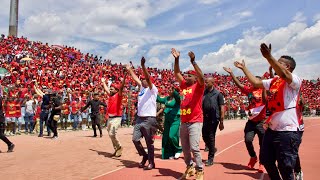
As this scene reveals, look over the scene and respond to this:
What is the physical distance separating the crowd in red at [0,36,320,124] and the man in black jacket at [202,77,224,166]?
994 cm

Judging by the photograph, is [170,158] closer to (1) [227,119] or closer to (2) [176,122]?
(2) [176,122]

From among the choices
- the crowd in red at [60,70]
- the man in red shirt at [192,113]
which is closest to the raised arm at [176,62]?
the man in red shirt at [192,113]

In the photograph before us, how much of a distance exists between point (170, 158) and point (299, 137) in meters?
5.13

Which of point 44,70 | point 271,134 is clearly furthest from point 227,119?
point 271,134

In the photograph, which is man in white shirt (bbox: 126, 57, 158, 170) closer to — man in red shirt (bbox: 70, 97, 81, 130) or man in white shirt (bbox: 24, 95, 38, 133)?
man in white shirt (bbox: 24, 95, 38, 133)

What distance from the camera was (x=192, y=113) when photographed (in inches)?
257

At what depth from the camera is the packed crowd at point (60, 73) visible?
17969 millimetres

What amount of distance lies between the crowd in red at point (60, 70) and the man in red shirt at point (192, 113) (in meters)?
11.0

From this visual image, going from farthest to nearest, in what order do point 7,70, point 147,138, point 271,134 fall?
point 7,70 < point 147,138 < point 271,134

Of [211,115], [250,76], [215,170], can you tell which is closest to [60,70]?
[211,115]

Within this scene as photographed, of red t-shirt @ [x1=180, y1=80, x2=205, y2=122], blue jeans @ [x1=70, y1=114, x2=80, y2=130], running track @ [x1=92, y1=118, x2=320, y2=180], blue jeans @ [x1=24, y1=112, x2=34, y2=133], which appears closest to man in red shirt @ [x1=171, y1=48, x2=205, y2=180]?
red t-shirt @ [x1=180, y1=80, x2=205, y2=122]

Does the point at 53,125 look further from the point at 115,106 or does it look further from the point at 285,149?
the point at 285,149

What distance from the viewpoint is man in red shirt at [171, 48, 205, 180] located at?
253 inches

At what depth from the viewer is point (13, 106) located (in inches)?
589
